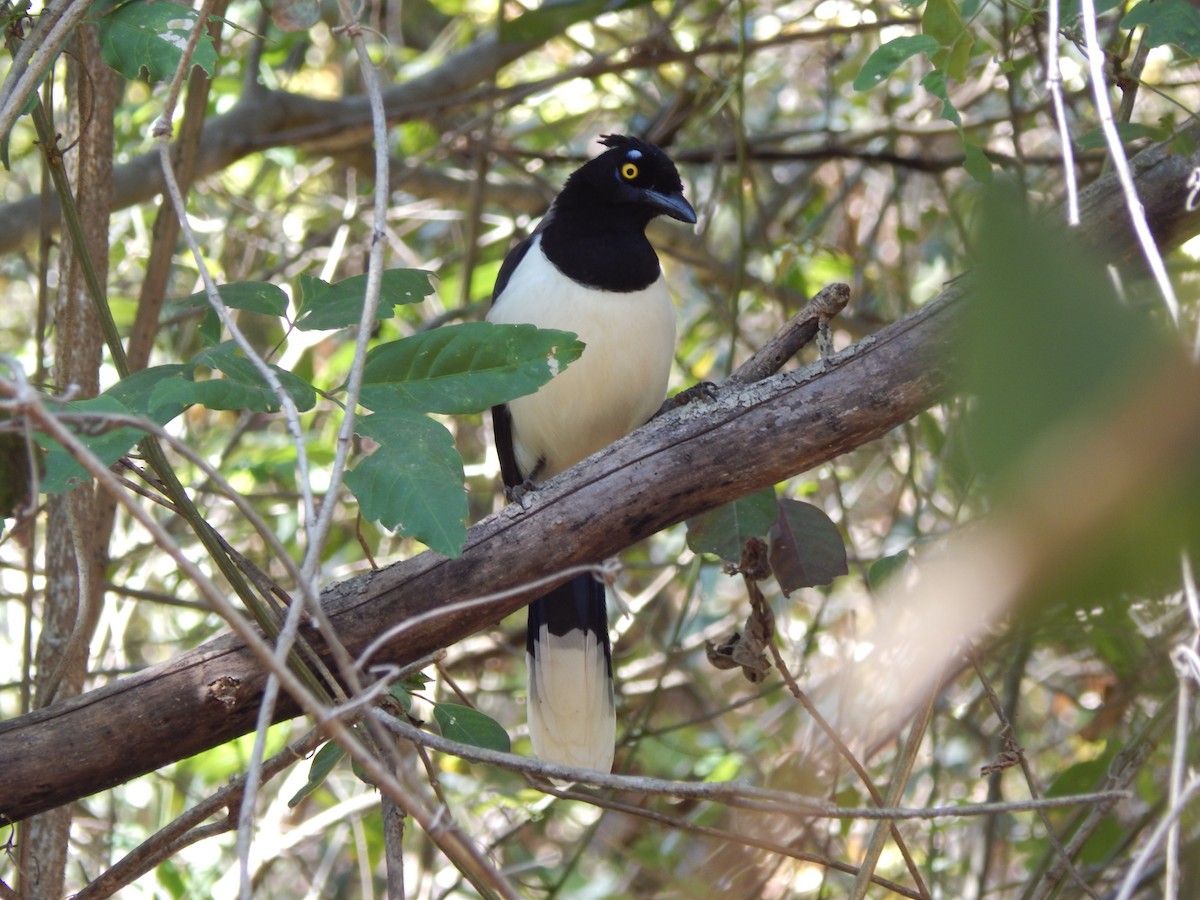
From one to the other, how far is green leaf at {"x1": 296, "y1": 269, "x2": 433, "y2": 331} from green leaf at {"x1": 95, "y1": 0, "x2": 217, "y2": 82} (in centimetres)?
41

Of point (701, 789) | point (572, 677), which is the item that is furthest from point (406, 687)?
point (572, 677)

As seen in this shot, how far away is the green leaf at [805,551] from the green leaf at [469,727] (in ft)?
2.98

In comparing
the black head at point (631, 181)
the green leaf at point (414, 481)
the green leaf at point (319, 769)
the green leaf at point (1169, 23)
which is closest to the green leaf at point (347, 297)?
the green leaf at point (414, 481)

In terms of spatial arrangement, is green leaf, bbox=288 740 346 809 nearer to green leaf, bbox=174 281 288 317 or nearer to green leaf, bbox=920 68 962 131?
green leaf, bbox=174 281 288 317

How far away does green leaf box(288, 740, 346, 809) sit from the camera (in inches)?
85.4

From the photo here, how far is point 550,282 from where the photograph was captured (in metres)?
3.67

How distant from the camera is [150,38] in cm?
212

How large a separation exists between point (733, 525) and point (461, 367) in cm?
104

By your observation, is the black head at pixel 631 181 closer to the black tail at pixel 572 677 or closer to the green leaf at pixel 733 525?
the black tail at pixel 572 677

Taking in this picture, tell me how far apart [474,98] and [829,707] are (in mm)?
2599

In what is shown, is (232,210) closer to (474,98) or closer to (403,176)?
(403,176)

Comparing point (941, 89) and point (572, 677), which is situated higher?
point (941, 89)

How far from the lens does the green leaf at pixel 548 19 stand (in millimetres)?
3492

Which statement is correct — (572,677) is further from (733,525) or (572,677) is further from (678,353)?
(678,353)
